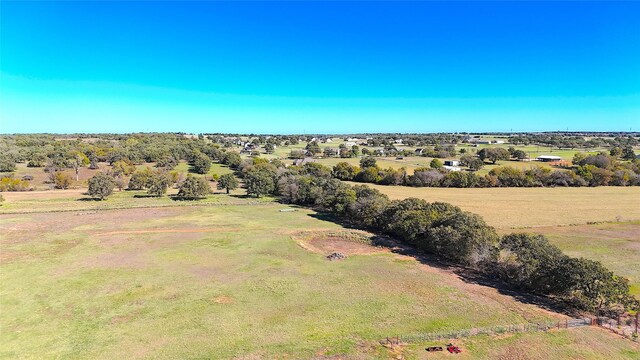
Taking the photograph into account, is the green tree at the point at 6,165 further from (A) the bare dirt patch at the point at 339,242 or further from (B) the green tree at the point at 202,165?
(A) the bare dirt patch at the point at 339,242

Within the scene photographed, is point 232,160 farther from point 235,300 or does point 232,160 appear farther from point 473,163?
point 235,300

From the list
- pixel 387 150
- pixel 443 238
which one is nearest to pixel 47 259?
pixel 443 238

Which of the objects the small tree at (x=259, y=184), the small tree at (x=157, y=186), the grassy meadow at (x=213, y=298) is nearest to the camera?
the grassy meadow at (x=213, y=298)

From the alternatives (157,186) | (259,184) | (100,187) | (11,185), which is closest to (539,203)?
(259,184)

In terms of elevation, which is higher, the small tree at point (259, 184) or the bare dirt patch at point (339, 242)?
the small tree at point (259, 184)

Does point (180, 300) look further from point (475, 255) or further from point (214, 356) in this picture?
point (475, 255)

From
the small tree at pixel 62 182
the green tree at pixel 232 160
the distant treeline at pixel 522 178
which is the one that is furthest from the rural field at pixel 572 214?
the small tree at pixel 62 182
